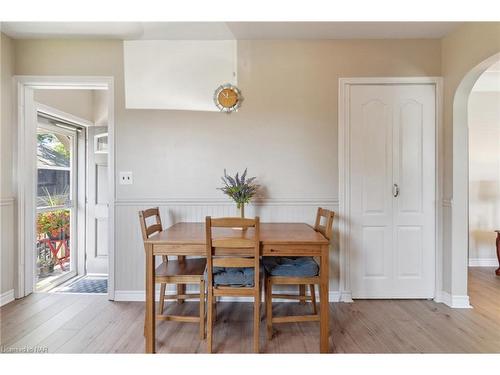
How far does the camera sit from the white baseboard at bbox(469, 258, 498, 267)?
13.4ft

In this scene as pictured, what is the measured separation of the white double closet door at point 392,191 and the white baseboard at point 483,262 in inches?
70.7

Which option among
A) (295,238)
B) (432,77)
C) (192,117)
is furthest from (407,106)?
(192,117)

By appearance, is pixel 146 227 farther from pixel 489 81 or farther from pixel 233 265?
pixel 489 81

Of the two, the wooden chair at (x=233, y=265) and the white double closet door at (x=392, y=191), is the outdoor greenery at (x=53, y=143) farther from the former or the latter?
the white double closet door at (x=392, y=191)

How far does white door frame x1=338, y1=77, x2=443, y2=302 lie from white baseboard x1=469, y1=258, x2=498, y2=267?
1.79 metres

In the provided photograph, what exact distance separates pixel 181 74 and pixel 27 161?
5.72 ft

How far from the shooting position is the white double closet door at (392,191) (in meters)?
2.83

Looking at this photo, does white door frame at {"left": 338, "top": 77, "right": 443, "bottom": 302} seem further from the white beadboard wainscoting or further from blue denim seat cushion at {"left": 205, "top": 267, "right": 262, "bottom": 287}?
blue denim seat cushion at {"left": 205, "top": 267, "right": 262, "bottom": 287}

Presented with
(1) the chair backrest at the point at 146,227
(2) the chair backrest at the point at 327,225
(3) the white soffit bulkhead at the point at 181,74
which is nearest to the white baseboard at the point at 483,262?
(2) the chair backrest at the point at 327,225

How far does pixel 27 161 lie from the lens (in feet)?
9.62

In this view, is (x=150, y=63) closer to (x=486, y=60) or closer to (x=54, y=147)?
(x=54, y=147)

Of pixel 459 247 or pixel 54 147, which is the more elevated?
pixel 54 147

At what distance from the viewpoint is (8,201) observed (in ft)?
9.05
